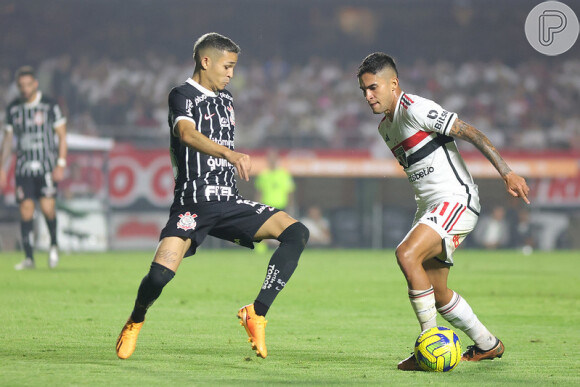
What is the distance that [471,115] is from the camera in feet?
86.2

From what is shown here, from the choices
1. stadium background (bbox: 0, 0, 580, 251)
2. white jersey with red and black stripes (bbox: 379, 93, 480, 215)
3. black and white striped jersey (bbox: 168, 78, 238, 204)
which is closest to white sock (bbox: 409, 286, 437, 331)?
white jersey with red and black stripes (bbox: 379, 93, 480, 215)

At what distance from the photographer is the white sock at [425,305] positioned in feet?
18.7

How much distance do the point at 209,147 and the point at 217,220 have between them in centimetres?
64

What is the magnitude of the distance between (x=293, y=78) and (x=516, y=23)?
741cm

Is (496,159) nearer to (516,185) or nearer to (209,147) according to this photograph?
(516,185)

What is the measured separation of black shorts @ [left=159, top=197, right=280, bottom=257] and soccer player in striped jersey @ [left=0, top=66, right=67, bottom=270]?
7.74 metres

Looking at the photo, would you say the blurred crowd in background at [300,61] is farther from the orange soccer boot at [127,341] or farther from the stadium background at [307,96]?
the orange soccer boot at [127,341]

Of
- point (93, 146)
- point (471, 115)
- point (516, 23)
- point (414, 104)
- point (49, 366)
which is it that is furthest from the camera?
point (516, 23)

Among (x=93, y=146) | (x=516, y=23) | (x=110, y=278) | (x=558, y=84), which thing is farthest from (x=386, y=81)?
(x=516, y=23)

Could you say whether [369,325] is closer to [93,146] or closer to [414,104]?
[414,104]

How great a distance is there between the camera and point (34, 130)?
1379 centimetres

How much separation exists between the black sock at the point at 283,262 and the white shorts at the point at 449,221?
747 millimetres

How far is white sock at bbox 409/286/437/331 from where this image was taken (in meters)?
5.70

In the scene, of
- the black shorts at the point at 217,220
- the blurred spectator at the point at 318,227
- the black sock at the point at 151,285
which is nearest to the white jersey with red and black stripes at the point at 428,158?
the black shorts at the point at 217,220
